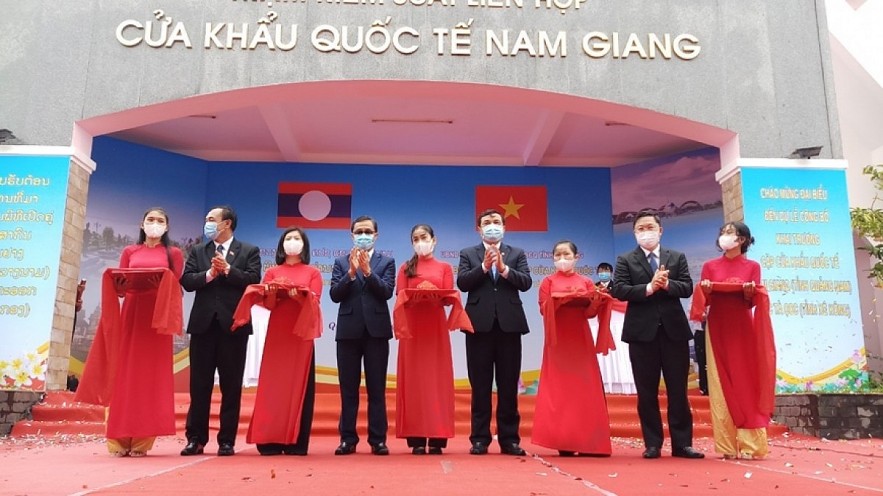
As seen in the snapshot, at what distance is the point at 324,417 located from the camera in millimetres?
6371

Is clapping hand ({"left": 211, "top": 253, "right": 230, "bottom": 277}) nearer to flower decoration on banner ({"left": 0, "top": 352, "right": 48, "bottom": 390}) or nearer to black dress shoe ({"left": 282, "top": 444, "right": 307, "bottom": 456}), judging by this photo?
black dress shoe ({"left": 282, "top": 444, "right": 307, "bottom": 456})

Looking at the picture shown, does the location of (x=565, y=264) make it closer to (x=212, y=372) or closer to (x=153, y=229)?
(x=212, y=372)

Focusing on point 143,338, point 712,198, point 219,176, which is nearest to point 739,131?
point 712,198

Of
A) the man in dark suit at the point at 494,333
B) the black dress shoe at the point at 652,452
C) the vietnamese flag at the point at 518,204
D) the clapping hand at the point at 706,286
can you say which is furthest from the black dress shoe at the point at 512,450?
the vietnamese flag at the point at 518,204

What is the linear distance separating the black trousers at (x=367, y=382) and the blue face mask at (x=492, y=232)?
3.04 ft

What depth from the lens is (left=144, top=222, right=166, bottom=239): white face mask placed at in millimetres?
4148

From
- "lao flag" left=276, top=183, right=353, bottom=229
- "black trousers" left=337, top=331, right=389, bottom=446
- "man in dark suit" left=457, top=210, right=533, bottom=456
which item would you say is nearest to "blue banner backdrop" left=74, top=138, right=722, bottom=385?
"lao flag" left=276, top=183, right=353, bottom=229

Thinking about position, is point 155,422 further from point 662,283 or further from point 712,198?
point 712,198

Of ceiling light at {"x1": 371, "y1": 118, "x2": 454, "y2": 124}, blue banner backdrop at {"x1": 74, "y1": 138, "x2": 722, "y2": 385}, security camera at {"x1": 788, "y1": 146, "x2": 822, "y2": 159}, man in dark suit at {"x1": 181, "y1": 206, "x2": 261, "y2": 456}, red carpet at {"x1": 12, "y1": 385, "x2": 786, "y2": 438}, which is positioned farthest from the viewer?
blue banner backdrop at {"x1": 74, "y1": 138, "x2": 722, "y2": 385}

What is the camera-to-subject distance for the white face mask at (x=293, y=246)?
4.28 meters

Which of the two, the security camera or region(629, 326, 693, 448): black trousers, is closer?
region(629, 326, 693, 448): black trousers

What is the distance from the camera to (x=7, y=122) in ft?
22.2

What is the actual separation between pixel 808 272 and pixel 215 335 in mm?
5506

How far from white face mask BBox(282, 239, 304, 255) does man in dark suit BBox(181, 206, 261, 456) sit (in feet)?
0.82
